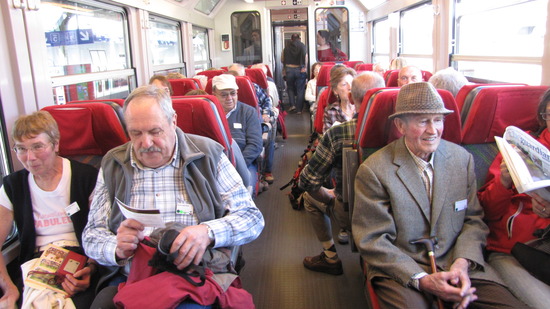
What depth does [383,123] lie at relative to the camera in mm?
2057

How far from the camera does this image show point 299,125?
829 cm

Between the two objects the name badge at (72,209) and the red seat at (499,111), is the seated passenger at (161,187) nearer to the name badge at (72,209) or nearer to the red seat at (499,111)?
the name badge at (72,209)

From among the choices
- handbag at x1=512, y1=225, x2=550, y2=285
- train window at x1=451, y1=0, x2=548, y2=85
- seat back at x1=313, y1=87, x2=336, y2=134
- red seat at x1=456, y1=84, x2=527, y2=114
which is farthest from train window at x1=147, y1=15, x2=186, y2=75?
handbag at x1=512, y1=225, x2=550, y2=285

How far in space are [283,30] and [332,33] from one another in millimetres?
1304

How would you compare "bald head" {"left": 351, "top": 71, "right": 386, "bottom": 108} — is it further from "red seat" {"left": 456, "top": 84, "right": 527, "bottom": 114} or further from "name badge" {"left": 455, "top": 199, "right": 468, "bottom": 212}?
"name badge" {"left": 455, "top": 199, "right": 468, "bottom": 212}

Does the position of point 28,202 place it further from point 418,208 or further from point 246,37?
point 246,37

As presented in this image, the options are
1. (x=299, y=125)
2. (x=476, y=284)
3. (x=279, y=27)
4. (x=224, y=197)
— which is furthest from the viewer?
(x=279, y=27)

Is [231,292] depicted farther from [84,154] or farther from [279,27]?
[279,27]

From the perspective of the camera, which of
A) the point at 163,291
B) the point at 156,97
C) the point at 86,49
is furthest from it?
the point at 86,49

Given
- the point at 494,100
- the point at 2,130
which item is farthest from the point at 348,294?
the point at 2,130

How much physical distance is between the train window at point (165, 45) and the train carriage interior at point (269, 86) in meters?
0.02

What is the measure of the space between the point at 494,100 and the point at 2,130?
2.57m

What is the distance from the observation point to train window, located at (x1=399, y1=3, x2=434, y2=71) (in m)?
5.91

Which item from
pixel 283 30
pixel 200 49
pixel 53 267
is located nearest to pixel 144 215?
pixel 53 267
